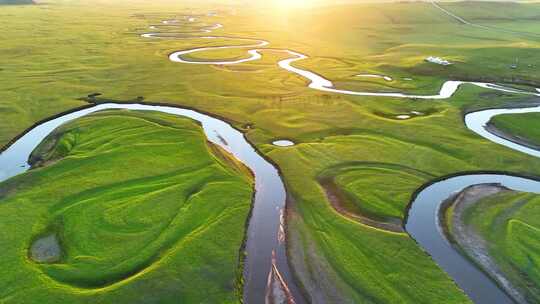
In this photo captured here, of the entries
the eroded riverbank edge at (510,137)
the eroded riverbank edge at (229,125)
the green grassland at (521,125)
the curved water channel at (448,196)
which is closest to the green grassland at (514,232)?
the curved water channel at (448,196)

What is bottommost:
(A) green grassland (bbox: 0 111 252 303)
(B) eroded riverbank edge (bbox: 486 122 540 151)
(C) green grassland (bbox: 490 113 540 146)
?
(A) green grassland (bbox: 0 111 252 303)

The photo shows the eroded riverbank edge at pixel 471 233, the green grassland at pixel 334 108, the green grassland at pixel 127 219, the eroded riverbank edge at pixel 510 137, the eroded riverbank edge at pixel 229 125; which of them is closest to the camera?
the green grassland at pixel 127 219

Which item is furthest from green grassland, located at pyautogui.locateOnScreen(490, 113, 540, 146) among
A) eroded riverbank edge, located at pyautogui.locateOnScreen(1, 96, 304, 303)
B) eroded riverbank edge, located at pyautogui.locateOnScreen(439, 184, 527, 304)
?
eroded riverbank edge, located at pyautogui.locateOnScreen(1, 96, 304, 303)

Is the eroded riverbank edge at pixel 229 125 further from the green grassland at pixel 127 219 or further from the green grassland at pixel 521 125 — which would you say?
the green grassland at pixel 521 125

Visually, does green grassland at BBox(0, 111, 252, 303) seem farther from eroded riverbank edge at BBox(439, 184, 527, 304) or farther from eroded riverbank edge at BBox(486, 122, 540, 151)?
eroded riverbank edge at BBox(486, 122, 540, 151)

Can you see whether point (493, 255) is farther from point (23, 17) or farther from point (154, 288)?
point (23, 17)
